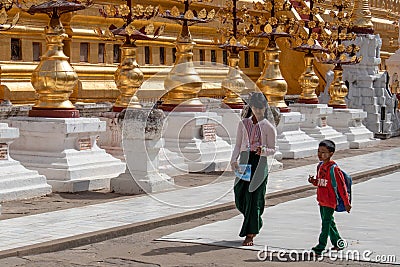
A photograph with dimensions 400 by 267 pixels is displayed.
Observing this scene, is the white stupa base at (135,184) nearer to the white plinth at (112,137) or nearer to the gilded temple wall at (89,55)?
the white plinth at (112,137)

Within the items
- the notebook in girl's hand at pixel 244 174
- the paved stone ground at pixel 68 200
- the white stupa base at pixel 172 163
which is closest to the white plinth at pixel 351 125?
the paved stone ground at pixel 68 200

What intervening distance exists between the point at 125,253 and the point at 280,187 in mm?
5011

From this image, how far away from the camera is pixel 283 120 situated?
59.2 ft

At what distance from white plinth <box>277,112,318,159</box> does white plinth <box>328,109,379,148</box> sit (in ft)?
7.89

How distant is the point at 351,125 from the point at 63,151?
409 inches

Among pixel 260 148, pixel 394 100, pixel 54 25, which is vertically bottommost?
pixel 394 100

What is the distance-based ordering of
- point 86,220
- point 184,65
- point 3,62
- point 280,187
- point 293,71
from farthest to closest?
point 293,71, point 3,62, point 184,65, point 280,187, point 86,220

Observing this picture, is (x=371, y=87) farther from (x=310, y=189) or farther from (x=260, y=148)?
(x=260, y=148)

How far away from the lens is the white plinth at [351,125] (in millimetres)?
21141

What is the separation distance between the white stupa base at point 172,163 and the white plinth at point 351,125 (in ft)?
23.3

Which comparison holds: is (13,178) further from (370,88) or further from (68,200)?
(370,88)

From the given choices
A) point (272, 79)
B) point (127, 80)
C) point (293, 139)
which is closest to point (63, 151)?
point (127, 80)

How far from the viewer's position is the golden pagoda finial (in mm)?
24453

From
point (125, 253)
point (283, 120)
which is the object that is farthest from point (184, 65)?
point (125, 253)
